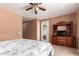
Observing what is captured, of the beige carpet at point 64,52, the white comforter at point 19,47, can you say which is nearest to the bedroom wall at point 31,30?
the white comforter at point 19,47

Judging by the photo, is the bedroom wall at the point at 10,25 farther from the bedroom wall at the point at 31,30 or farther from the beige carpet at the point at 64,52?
the beige carpet at the point at 64,52

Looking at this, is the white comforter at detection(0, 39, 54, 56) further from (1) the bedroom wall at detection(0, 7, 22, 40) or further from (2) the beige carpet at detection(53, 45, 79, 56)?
(2) the beige carpet at detection(53, 45, 79, 56)

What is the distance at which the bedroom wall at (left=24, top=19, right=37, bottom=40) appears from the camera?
1.58 m

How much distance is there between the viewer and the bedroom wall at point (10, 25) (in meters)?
1.44

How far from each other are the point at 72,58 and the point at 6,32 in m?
1.06

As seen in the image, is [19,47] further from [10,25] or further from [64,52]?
[64,52]

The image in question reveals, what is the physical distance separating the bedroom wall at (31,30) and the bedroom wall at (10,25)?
0.13 metres

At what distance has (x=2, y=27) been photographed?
142 cm

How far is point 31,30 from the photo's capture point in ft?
5.44

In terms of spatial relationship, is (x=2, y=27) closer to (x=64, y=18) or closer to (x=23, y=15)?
(x=23, y=15)

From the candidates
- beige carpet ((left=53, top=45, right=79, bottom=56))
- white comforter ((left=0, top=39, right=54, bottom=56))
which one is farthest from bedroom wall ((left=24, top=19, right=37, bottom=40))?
beige carpet ((left=53, top=45, right=79, bottom=56))

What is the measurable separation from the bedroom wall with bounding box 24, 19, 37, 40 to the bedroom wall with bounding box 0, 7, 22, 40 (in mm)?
129

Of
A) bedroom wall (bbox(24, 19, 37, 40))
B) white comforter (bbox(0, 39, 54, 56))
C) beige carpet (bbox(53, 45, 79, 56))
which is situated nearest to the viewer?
white comforter (bbox(0, 39, 54, 56))

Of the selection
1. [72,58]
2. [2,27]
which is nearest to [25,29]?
[2,27]
